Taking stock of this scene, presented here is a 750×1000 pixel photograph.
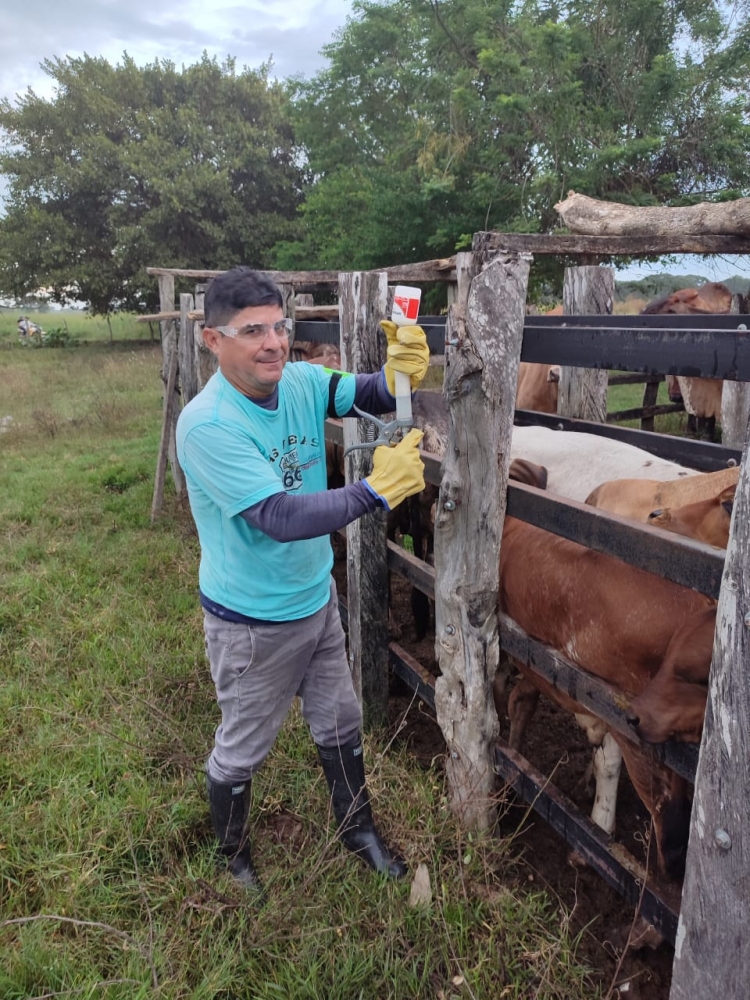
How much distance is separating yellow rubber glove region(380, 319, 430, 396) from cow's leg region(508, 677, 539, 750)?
1.49m

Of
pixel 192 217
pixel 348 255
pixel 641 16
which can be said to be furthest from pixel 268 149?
pixel 641 16

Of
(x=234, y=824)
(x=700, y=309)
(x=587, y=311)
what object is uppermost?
(x=700, y=309)

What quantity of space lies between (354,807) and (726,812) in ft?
5.08

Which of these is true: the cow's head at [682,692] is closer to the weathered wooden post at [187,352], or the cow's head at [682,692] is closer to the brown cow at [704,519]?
the brown cow at [704,519]

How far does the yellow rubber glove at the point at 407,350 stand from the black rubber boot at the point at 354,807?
1.42 metres

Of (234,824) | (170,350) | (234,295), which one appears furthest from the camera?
(170,350)

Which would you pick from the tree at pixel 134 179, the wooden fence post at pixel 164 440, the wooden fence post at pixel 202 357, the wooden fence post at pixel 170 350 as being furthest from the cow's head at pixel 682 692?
the tree at pixel 134 179

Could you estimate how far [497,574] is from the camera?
247 cm

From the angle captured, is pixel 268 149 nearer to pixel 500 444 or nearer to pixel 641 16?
pixel 641 16

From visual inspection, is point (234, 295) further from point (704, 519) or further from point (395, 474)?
point (704, 519)

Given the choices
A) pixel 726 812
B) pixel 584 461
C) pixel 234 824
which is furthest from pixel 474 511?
pixel 584 461

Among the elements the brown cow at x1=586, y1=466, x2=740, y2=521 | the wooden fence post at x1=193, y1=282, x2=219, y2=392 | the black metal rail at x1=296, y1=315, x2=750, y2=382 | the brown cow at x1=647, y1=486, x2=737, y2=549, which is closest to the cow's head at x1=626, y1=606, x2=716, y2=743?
the brown cow at x1=647, y1=486, x2=737, y2=549

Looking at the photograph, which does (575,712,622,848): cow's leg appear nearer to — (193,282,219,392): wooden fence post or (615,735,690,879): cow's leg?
(615,735,690,879): cow's leg

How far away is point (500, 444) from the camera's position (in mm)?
2303
